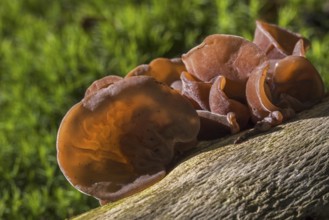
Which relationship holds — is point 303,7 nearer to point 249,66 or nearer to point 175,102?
point 249,66

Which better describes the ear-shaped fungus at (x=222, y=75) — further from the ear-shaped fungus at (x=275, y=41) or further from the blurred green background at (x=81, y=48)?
the blurred green background at (x=81, y=48)

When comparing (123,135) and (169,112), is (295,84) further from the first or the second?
(123,135)

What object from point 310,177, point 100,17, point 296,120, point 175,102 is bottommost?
point 310,177

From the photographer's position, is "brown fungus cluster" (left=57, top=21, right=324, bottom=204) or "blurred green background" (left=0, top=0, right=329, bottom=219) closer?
"brown fungus cluster" (left=57, top=21, right=324, bottom=204)

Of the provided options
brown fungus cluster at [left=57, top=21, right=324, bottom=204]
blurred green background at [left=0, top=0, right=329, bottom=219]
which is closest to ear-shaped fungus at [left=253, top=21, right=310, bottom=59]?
brown fungus cluster at [left=57, top=21, right=324, bottom=204]

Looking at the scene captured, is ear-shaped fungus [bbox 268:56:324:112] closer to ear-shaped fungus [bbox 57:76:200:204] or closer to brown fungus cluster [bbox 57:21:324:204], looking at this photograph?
brown fungus cluster [bbox 57:21:324:204]

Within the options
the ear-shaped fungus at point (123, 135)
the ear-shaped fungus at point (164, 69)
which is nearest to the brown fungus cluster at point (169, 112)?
the ear-shaped fungus at point (123, 135)

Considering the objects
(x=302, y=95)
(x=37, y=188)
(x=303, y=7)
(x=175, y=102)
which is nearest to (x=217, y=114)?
(x=175, y=102)
